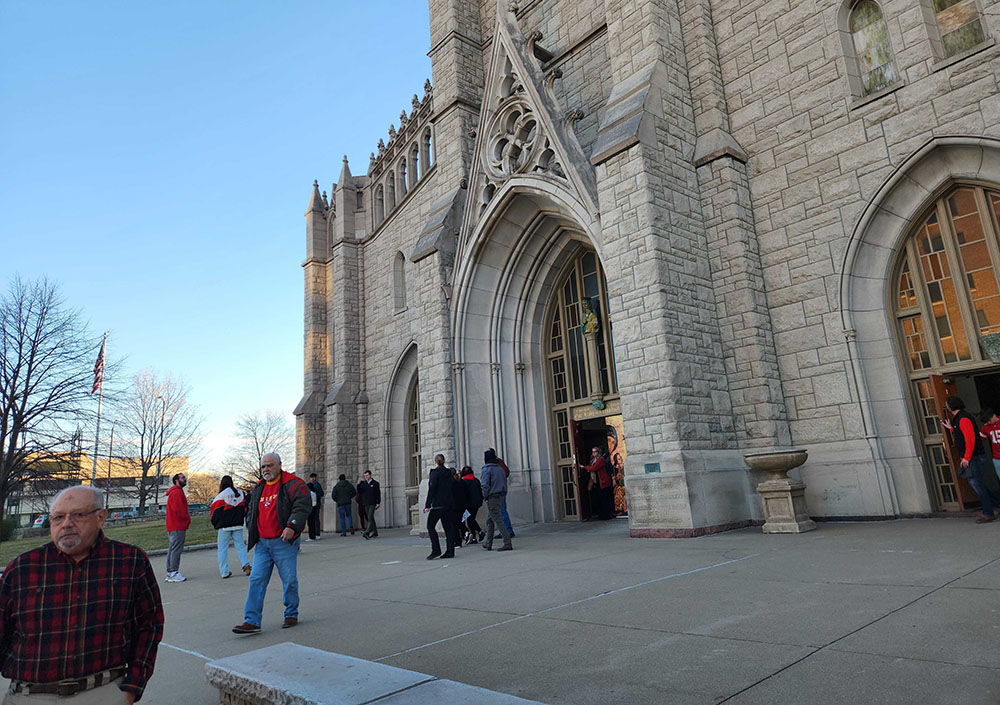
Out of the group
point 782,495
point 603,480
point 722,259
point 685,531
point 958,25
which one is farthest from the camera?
point 603,480

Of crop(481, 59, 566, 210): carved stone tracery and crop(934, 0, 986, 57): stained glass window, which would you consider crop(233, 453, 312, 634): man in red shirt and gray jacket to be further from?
crop(934, 0, 986, 57): stained glass window

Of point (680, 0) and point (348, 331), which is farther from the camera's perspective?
point (348, 331)

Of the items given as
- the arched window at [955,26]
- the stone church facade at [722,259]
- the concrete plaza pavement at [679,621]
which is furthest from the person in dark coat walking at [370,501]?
the arched window at [955,26]

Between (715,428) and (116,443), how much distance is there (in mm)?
42187

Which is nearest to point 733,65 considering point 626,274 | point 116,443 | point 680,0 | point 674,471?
point 680,0

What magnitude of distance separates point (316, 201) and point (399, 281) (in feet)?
25.6

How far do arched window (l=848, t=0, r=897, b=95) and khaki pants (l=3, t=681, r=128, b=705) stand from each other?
1180 centimetres

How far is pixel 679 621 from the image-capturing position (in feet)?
13.4

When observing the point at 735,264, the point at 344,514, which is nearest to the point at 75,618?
the point at 735,264

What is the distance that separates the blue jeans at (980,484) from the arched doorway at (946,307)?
761 millimetres

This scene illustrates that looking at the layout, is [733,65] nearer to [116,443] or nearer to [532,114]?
[532,114]

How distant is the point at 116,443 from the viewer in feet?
132

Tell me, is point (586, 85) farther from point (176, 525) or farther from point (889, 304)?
point (176, 525)

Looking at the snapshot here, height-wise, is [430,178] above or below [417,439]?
above
